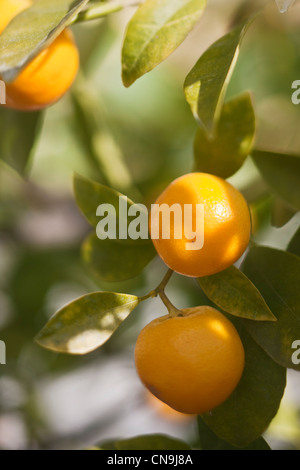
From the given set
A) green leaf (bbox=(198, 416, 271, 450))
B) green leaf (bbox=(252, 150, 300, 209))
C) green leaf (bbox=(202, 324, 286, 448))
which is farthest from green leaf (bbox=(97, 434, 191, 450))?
green leaf (bbox=(252, 150, 300, 209))

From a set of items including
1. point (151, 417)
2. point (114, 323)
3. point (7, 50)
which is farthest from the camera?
point (151, 417)

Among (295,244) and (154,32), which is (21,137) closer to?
(154,32)

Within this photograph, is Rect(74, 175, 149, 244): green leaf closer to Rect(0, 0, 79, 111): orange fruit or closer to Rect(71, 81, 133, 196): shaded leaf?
Rect(0, 0, 79, 111): orange fruit

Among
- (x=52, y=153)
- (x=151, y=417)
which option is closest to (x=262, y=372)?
(x=151, y=417)

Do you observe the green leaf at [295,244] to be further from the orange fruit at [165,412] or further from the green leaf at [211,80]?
the orange fruit at [165,412]

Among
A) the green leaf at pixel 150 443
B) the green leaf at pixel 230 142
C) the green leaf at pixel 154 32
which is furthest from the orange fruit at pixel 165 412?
the green leaf at pixel 154 32

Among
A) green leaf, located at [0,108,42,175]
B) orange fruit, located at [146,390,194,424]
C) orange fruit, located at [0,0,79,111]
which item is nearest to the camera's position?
orange fruit, located at [0,0,79,111]

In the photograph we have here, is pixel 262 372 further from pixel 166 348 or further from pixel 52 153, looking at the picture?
pixel 52 153
